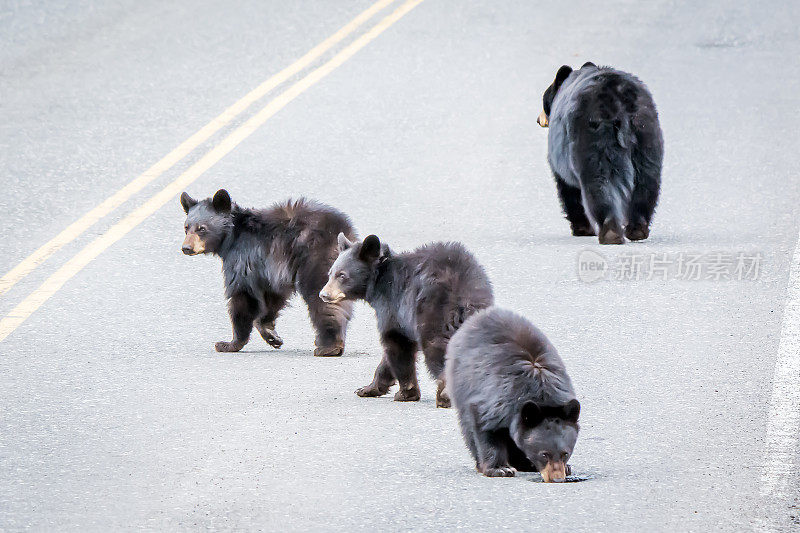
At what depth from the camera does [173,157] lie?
1273cm

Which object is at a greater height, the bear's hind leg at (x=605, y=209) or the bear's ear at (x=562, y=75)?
the bear's ear at (x=562, y=75)

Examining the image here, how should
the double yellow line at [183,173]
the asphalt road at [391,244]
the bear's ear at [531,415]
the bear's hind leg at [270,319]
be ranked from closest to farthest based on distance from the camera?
the bear's ear at [531,415], the asphalt road at [391,244], the bear's hind leg at [270,319], the double yellow line at [183,173]

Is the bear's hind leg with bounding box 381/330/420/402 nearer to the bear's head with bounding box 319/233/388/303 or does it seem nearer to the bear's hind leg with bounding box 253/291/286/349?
the bear's head with bounding box 319/233/388/303

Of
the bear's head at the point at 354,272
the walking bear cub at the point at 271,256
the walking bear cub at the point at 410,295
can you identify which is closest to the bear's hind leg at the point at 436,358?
the walking bear cub at the point at 410,295

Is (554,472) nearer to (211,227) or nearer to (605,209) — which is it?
(211,227)

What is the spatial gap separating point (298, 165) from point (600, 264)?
3371 millimetres

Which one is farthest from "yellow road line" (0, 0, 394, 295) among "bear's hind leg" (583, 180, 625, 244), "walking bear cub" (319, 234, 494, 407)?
"bear's hind leg" (583, 180, 625, 244)

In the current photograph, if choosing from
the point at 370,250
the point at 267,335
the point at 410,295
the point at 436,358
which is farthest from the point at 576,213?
the point at 436,358

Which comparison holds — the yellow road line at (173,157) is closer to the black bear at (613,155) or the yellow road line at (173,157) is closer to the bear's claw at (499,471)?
the black bear at (613,155)

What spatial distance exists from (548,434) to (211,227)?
142 inches

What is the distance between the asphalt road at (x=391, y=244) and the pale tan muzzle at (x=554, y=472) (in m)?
0.05

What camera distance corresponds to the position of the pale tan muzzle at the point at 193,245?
9.00 m

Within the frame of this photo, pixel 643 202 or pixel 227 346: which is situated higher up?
pixel 643 202

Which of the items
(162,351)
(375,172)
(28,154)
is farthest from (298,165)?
(162,351)
